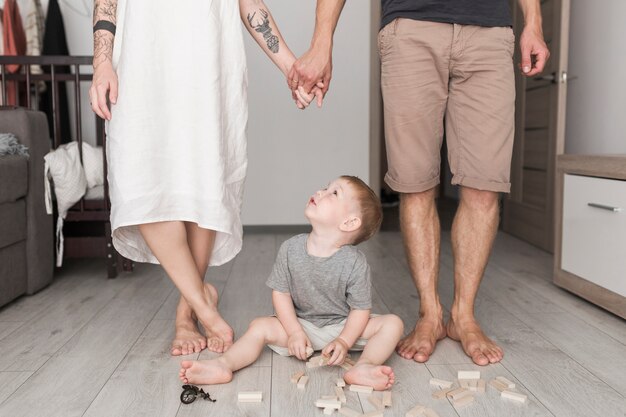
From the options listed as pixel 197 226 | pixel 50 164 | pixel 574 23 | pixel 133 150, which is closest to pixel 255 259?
pixel 50 164

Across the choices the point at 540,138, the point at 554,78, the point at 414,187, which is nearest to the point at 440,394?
the point at 414,187

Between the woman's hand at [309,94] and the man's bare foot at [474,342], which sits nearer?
the man's bare foot at [474,342]

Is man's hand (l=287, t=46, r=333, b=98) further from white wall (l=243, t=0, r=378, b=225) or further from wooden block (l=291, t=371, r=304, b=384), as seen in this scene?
white wall (l=243, t=0, r=378, b=225)

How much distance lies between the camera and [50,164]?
2512mm

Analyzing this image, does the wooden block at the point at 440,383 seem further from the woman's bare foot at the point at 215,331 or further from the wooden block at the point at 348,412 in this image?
the woman's bare foot at the point at 215,331

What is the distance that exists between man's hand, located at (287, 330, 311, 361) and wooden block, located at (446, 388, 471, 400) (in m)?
0.36

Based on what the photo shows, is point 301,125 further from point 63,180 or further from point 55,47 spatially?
point 63,180

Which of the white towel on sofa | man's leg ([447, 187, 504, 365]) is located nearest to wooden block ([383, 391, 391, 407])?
man's leg ([447, 187, 504, 365])

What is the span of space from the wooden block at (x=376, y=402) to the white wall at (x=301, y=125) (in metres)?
2.69

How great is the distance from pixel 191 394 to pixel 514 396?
698 millimetres

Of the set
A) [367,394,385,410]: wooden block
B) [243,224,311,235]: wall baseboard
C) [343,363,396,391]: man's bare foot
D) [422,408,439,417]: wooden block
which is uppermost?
[343,363,396,391]: man's bare foot

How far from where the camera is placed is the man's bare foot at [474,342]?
5.18 ft

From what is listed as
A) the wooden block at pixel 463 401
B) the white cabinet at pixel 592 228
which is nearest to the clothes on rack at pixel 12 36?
the white cabinet at pixel 592 228

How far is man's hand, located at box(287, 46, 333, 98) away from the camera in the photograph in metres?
1.64
